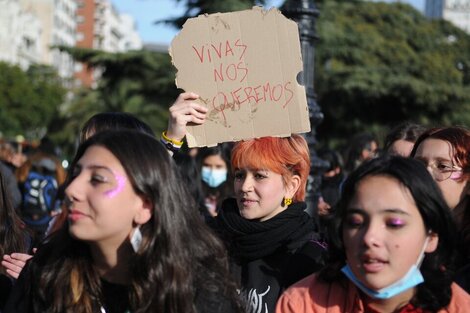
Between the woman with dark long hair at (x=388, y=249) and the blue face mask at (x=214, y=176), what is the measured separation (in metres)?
4.95

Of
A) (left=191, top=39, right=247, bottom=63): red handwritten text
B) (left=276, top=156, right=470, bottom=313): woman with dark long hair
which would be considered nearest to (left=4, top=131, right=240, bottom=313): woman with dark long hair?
(left=276, top=156, right=470, bottom=313): woman with dark long hair

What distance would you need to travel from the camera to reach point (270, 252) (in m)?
3.43

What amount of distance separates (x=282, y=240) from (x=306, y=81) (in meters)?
3.91

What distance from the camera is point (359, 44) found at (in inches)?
1281

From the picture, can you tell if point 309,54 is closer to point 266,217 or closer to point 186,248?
point 266,217

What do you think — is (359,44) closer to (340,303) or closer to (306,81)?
(306,81)

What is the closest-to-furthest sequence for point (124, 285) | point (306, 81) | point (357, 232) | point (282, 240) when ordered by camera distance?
point (357, 232) < point (124, 285) < point (282, 240) < point (306, 81)

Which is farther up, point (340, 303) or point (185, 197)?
point (185, 197)

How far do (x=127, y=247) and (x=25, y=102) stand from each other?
61449 millimetres

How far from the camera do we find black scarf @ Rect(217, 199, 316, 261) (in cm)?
344

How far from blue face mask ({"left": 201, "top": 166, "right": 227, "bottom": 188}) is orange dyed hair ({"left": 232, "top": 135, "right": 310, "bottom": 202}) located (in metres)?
3.84

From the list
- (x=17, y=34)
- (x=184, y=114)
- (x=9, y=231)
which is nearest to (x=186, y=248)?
(x=184, y=114)

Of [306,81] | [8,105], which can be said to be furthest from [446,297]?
[8,105]

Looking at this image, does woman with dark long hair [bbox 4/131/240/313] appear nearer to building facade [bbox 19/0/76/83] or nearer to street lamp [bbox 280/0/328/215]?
street lamp [bbox 280/0/328/215]
